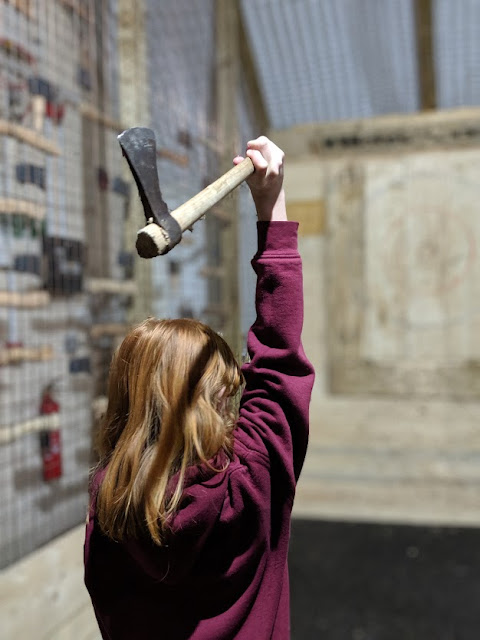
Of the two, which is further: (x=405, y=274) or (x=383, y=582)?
(x=405, y=274)

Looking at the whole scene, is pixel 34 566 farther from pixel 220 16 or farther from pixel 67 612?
pixel 220 16

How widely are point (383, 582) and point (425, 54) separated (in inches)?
82.9

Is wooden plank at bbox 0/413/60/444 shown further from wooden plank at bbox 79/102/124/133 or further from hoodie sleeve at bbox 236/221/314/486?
hoodie sleeve at bbox 236/221/314/486

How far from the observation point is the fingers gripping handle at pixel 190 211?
46cm

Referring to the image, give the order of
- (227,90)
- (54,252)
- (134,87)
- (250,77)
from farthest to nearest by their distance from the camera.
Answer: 1. (250,77)
2. (227,90)
3. (134,87)
4. (54,252)

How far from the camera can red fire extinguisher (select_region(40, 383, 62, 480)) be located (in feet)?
5.13

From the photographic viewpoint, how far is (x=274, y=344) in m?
0.55

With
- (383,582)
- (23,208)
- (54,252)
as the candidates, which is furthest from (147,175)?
(383,582)

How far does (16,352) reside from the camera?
1406 millimetres

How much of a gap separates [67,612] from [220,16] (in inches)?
88.0

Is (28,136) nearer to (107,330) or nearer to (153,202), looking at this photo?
(107,330)

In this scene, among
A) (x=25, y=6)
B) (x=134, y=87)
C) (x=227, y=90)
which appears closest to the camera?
(x=25, y=6)

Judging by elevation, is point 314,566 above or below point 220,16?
below

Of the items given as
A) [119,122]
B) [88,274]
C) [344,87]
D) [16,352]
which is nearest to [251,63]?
[344,87]
